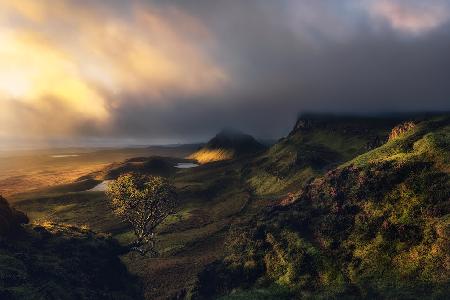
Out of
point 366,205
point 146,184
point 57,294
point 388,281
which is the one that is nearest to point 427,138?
point 366,205

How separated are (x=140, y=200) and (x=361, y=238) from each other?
178ft

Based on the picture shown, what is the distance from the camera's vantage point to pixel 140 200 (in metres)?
102

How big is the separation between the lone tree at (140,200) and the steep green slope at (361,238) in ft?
73.8

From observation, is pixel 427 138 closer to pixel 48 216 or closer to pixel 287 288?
pixel 287 288

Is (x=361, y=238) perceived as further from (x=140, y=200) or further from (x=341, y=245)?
(x=140, y=200)

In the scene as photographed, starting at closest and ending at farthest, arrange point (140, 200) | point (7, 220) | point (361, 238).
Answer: point (361, 238)
point (7, 220)
point (140, 200)

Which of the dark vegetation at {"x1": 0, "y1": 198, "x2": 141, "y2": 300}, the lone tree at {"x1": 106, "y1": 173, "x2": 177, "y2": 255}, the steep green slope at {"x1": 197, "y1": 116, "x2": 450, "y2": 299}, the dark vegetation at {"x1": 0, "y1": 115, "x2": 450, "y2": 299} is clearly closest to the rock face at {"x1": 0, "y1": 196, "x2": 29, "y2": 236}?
the dark vegetation at {"x1": 0, "y1": 198, "x2": 141, "y2": 300}

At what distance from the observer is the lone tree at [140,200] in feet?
332

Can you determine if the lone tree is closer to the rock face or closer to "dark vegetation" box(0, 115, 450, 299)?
"dark vegetation" box(0, 115, 450, 299)

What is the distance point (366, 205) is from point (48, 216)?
448 ft

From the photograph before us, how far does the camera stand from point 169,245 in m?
113

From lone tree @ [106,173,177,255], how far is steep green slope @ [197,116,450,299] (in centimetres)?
2250

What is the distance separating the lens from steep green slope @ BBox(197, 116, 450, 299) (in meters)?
59.4

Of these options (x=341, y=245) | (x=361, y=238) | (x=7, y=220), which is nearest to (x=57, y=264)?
(x=7, y=220)
